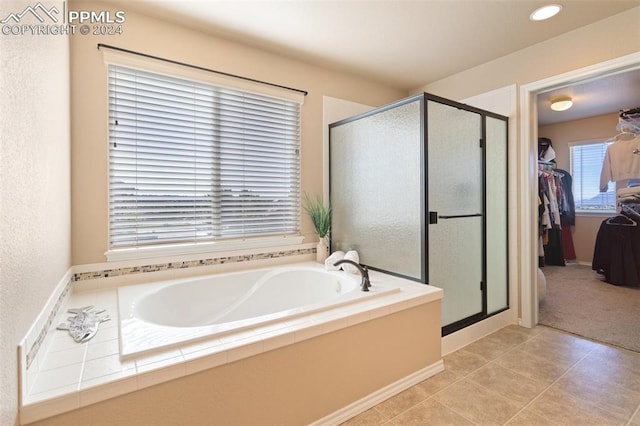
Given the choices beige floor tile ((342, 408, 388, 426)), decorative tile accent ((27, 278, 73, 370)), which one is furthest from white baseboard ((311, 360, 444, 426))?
decorative tile accent ((27, 278, 73, 370))

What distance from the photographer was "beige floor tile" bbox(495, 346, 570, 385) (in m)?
1.95

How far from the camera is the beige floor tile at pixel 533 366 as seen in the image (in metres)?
1.95

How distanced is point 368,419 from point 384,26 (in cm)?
260

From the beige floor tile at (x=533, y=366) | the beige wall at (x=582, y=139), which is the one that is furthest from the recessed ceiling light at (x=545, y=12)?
the beige wall at (x=582, y=139)

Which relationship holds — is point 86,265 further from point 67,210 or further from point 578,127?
point 578,127

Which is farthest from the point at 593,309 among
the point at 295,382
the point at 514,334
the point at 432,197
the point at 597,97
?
the point at 295,382

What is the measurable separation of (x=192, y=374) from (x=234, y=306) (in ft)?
3.92

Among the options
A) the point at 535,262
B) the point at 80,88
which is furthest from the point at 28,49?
the point at 535,262

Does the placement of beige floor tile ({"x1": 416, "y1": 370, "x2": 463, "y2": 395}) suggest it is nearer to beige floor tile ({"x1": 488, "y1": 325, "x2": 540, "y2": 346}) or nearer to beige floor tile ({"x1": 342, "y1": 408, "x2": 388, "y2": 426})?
beige floor tile ({"x1": 342, "y1": 408, "x2": 388, "y2": 426})

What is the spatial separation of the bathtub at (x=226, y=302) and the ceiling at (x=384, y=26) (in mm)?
1901

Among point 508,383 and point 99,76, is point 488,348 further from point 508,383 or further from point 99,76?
point 99,76

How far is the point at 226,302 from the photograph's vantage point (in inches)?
92.0

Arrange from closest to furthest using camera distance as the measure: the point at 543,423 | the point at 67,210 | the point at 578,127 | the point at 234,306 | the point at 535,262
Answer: the point at 543,423 < the point at 67,210 < the point at 234,306 < the point at 535,262 < the point at 578,127

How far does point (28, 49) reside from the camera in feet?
3.66
